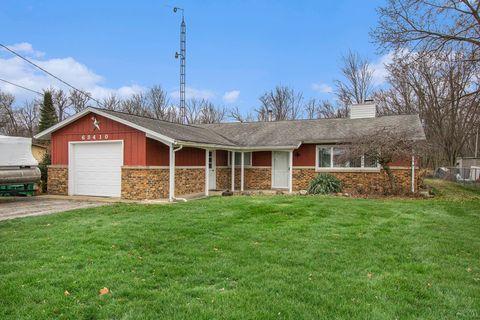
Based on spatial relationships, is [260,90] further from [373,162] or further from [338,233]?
[338,233]

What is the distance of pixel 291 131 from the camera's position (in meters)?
18.2

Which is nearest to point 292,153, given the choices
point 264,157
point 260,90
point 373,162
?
point 264,157

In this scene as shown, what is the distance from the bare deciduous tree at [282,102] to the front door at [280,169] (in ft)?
76.8

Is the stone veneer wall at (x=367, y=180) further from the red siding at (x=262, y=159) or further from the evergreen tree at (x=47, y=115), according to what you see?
the evergreen tree at (x=47, y=115)

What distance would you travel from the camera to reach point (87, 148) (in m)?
14.3

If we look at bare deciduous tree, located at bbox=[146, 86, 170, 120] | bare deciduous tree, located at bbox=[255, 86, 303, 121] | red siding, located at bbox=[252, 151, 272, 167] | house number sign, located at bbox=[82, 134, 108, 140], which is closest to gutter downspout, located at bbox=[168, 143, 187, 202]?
house number sign, located at bbox=[82, 134, 108, 140]

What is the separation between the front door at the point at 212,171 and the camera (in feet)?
54.5

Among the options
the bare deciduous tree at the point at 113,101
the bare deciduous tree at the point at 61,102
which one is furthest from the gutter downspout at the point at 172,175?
the bare deciduous tree at the point at 61,102

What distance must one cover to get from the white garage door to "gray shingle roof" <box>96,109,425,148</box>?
1.47 meters

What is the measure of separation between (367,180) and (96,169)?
11.0 meters

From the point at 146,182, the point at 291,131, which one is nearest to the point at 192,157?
the point at 146,182

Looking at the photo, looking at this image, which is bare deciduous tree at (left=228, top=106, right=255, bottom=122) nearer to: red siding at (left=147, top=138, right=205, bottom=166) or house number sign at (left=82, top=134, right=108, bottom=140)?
red siding at (left=147, top=138, right=205, bottom=166)

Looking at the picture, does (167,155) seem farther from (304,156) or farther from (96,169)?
(304,156)

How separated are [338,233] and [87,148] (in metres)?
10.8
